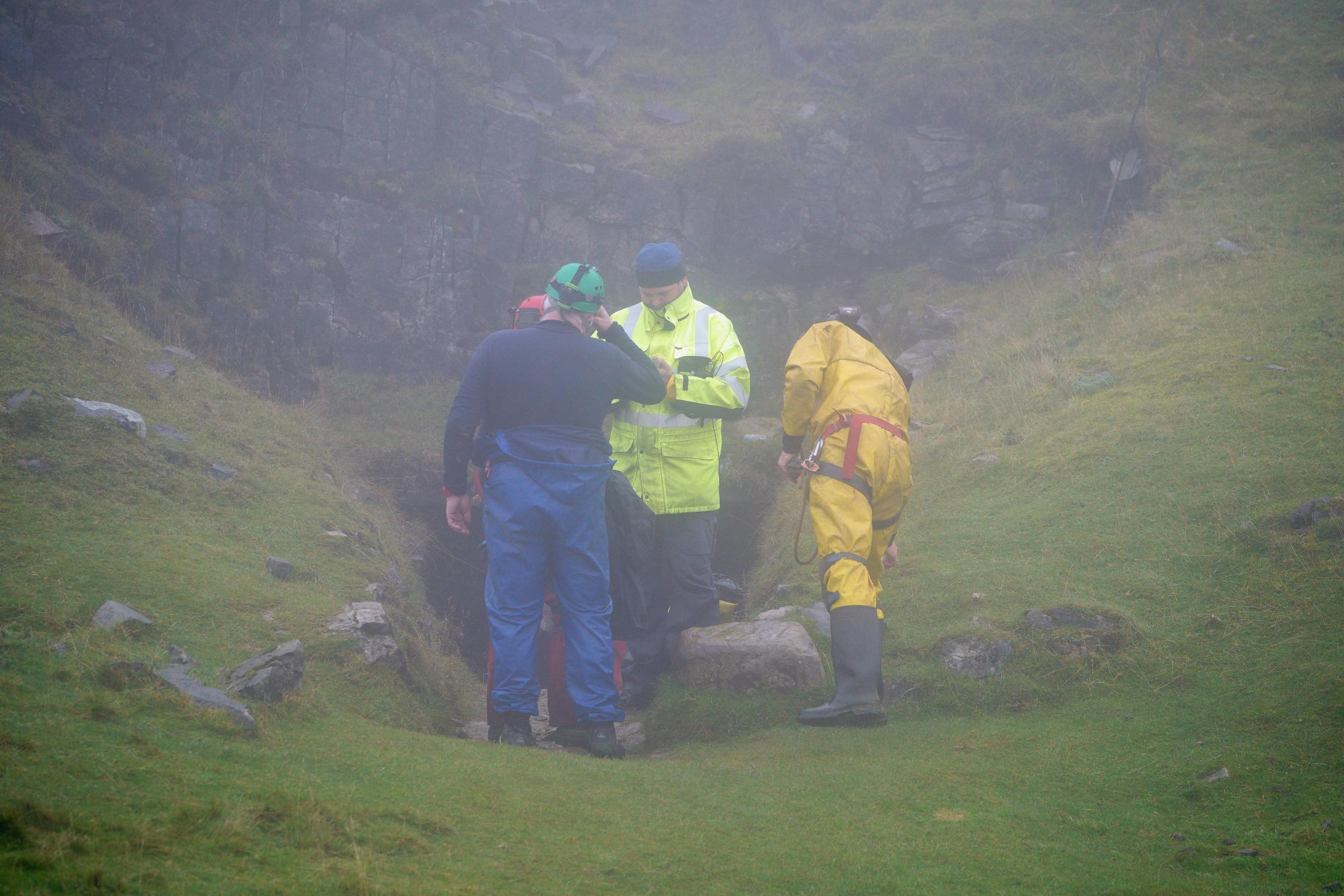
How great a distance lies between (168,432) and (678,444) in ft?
14.0

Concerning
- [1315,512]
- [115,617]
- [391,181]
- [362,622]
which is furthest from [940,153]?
[115,617]

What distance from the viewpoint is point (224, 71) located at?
488 inches

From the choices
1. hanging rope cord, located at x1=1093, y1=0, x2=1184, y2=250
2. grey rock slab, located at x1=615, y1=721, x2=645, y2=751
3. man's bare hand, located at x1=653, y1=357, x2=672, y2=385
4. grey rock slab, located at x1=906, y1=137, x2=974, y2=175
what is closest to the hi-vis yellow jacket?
man's bare hand, located at x1=653, y1=357, x2=672, y2=385

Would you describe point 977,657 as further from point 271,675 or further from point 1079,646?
point 271,675

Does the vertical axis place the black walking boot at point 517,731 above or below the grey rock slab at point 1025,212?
below

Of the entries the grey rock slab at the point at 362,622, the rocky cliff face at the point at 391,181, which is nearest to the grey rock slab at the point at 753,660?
the grey rock slab at the point at 362,622

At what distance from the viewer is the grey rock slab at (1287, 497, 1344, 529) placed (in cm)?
520

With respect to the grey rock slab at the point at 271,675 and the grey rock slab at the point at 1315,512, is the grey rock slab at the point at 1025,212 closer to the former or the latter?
the grey rock slab at the point at 1315,512

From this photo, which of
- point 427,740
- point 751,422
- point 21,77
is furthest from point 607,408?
point 21,77

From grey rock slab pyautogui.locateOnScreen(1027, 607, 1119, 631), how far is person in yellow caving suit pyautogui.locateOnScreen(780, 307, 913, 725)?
2.73 feet

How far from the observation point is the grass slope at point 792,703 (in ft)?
7.99

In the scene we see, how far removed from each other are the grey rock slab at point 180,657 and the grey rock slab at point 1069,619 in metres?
4.16

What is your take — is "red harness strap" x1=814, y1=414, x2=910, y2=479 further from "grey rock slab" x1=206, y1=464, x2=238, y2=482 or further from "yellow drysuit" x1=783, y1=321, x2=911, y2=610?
"grey rock slab" x1=206, y1=464, x2=238, y2=482

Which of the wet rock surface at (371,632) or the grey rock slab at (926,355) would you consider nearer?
the wet rock surface at (371,632)
